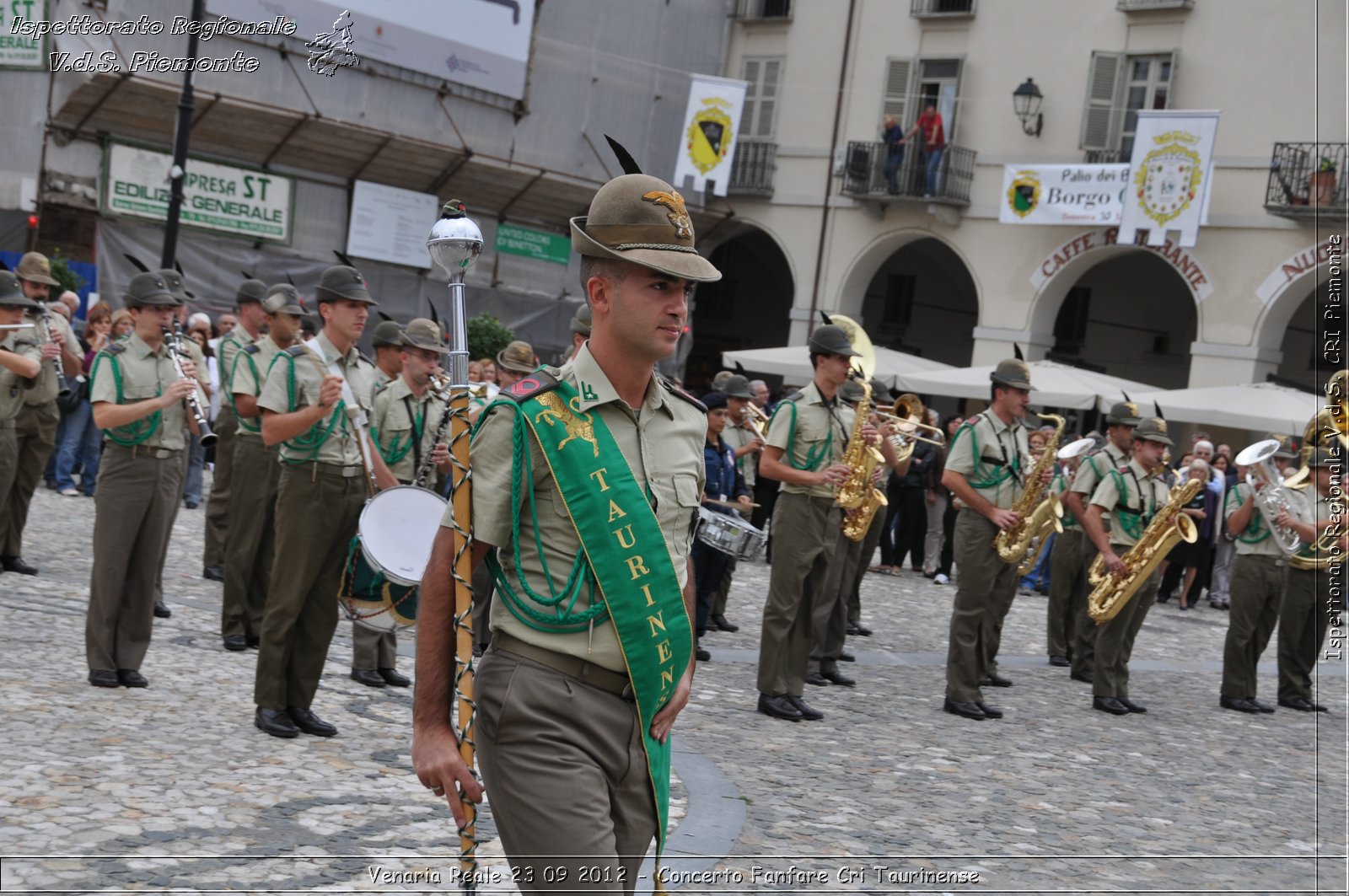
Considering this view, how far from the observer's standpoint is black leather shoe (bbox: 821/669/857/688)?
10.6 metres

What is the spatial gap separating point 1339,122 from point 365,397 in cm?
2325

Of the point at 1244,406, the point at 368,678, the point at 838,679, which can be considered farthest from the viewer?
the point at 1244,406

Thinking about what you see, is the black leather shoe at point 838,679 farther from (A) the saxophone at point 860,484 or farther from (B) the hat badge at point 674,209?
(B) the hat badge at point 674,209

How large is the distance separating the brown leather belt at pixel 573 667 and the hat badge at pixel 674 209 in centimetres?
102

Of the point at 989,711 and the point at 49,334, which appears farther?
the point at 49,334

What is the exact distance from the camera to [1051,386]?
22734 mm

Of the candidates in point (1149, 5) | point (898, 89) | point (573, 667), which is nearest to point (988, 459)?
point (573, 667)

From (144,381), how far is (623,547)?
5.33 m

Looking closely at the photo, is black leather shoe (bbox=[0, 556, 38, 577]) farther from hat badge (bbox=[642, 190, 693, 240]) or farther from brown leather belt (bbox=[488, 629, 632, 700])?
hat badge (bbox=[642, 190, 693, 240])

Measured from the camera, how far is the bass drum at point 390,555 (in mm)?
6926

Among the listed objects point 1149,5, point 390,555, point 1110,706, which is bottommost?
point 1110,706

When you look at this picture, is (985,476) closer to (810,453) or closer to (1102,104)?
(810,453)

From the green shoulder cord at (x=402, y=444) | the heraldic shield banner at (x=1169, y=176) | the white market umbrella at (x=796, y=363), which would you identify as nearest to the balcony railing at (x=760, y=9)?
the heraldic shield banner at (x=1169, y=176)

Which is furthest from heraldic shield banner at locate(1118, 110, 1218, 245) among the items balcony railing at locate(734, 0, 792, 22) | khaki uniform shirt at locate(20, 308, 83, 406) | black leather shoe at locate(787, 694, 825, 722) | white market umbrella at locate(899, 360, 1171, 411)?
khaki uniform shirt at locate(20, 308, 83, 406)
